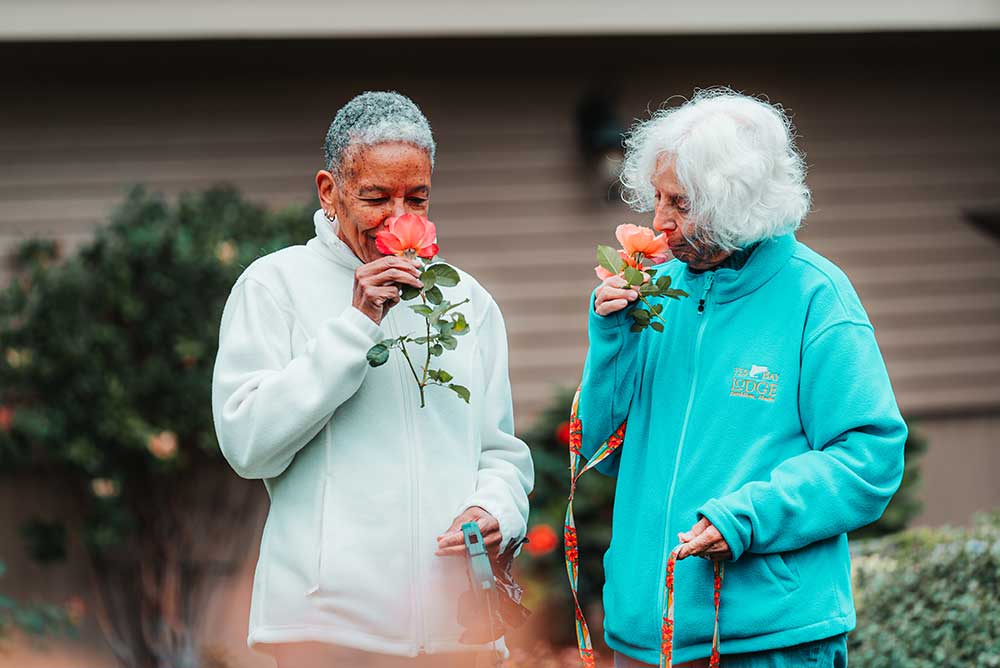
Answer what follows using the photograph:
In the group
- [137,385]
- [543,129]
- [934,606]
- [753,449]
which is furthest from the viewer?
[543,129]

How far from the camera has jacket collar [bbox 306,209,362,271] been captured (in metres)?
2.55

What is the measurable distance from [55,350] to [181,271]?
673 millimetres

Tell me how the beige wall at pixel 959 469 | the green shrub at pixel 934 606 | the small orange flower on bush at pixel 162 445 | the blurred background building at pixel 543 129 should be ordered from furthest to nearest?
1. the beige wall at pixel 959 469
2. the blurred background building at pixel 543 129
3. the small orange flower on bush at pixel 162 445
4. the green shrub at pixel 934 606

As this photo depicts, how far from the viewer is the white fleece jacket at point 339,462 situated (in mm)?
2371

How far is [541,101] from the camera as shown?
661cm

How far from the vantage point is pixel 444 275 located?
2410 millimetres

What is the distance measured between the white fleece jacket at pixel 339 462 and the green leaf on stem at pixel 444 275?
0.51 feet

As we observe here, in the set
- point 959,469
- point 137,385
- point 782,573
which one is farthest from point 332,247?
point 959,469

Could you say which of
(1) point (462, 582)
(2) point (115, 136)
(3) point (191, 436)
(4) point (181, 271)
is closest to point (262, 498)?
(3) point (191, 436)

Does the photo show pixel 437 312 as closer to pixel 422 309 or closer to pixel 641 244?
pixel 422 309

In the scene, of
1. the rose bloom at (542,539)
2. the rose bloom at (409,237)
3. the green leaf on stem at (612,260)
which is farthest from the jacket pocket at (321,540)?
the rose bloom at (542,539)

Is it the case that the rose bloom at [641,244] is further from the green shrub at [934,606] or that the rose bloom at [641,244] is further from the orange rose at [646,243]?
the green shrub at [934,606]

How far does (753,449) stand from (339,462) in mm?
816

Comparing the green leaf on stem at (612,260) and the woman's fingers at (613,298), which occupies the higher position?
the green leaf on stem at (612,260)
